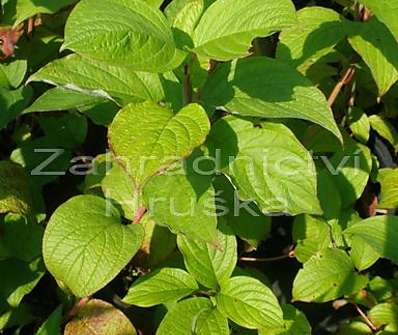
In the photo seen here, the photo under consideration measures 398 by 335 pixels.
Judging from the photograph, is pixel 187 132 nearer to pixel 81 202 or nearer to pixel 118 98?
pixel 118 98

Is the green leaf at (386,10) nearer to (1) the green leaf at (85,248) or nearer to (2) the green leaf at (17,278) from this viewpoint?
(1) the green leaf at (85,248)

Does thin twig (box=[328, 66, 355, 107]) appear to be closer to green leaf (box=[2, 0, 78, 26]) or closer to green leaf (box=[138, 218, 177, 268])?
green leaf (box=[138, 218, 177, 268])

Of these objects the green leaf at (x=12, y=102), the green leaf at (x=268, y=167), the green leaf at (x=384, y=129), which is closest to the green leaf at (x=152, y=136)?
the green leaf at (x=268, y=167)

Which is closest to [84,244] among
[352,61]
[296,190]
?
[296,190]

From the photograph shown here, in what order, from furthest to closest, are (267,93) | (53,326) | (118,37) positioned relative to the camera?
(53,326), (267,93), (118,37)

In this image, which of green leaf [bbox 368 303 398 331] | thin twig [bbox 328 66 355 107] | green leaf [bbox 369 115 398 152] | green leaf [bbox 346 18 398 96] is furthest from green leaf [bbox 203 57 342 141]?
green leaf [bbox 369 115 398 152]

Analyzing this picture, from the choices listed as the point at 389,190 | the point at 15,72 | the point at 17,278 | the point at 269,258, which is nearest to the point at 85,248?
the point at 17,278

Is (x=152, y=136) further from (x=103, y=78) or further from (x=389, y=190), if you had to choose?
(x=389, y=190)
